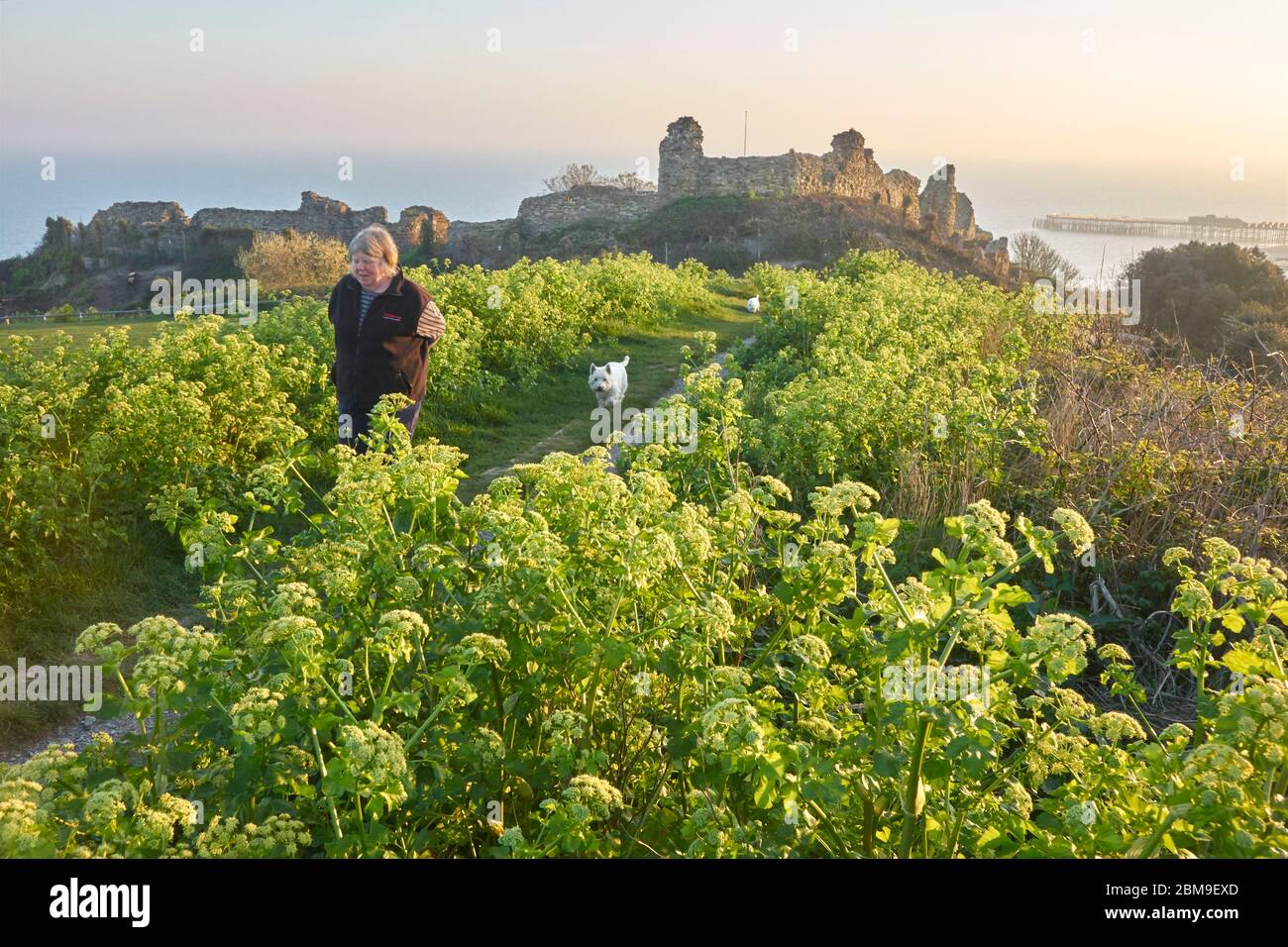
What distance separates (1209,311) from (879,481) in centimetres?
1711

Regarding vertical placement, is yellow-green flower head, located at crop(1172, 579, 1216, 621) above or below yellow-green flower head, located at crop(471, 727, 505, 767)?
above

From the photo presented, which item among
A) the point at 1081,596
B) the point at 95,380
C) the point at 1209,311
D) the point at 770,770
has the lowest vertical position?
the point at 1081,596

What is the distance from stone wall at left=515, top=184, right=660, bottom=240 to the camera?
4947cm

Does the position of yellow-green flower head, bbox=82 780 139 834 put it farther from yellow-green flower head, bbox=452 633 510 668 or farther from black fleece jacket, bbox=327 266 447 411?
black fleece jacket, bbox=327 266 447 411

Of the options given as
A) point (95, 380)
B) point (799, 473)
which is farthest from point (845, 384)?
point (95, 380)

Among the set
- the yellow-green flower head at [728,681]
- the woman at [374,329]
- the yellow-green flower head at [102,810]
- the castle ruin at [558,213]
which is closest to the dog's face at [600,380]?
the woman at [374,329]

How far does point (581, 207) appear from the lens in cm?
4988

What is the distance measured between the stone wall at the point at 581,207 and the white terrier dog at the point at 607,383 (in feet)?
129

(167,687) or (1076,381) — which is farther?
(1076,381)

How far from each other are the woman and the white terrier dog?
161 inches

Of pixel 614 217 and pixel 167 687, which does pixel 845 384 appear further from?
pixel 614 217

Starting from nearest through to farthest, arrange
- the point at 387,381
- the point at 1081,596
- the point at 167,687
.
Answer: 1. the point at 167,687
2. the point at 1081,596
3. the point at 387,381

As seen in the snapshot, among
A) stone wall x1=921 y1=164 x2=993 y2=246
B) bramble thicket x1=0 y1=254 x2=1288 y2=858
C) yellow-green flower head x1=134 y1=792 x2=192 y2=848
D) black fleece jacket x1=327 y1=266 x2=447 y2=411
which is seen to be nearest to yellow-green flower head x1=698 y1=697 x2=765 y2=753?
→ bramble thicket x1=0 y1=254 x2=1288 y2=858

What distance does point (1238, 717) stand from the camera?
7.63 ft
